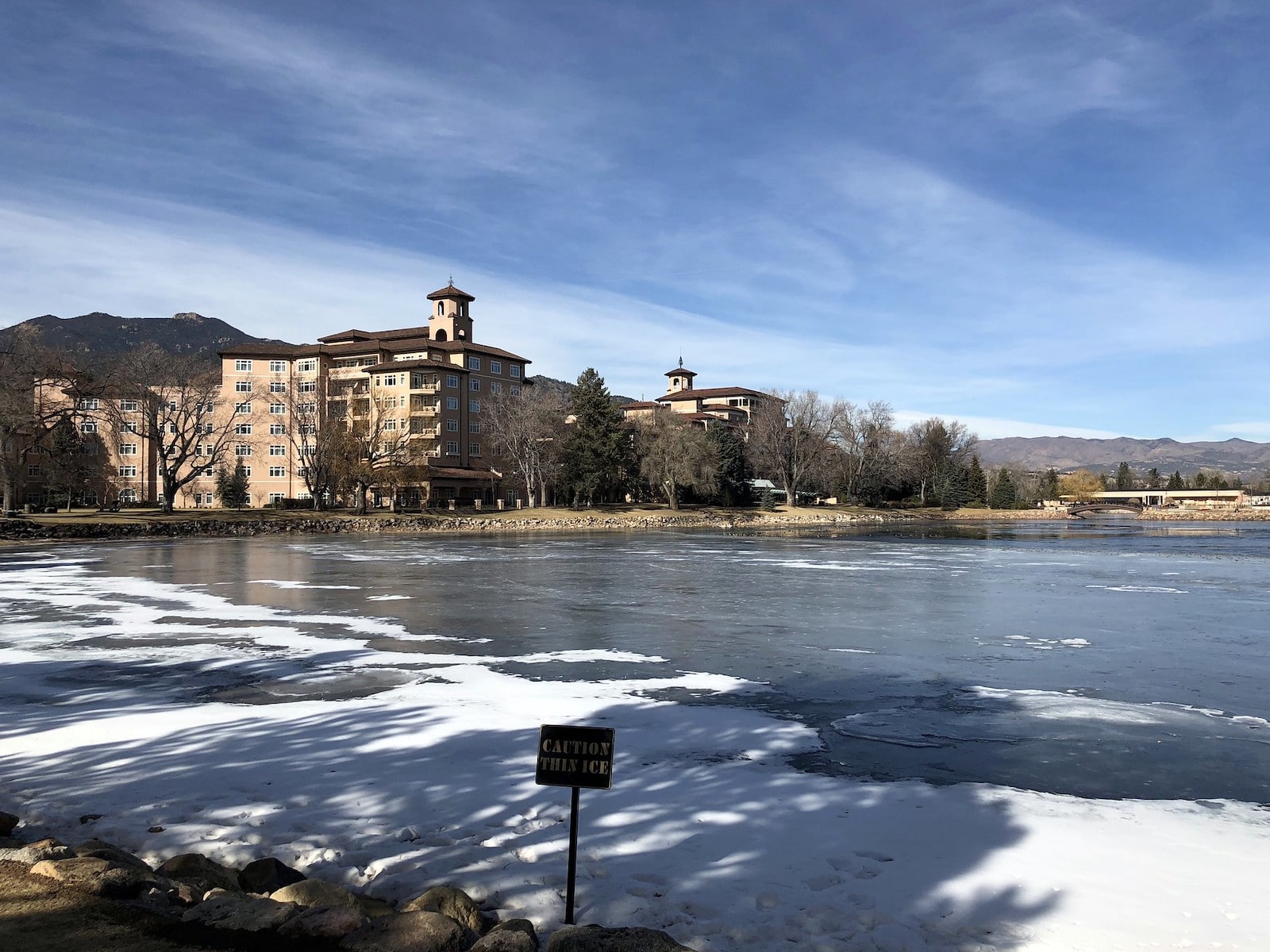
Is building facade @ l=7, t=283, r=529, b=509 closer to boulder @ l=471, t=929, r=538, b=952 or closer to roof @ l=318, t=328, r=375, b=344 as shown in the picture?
roof @ l=318, t=328, r=375, b=344

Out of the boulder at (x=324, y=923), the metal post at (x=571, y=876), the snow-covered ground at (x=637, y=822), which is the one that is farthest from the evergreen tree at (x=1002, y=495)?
the boulder at (x=324, y=923)

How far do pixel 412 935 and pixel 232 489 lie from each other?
294ft

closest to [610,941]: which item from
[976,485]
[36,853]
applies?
[36,853]

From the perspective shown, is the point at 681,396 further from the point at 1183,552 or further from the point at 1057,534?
the point at 1183,552

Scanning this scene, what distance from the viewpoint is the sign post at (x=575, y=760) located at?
5.25 m

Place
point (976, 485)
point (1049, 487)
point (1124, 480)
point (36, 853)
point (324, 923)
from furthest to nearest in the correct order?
point (1124, 480)
point (1049, 487)
point (976, 485)
point (36, 853)
point (324, 923)

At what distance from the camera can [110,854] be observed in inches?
228

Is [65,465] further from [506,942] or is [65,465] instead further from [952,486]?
[952,486]

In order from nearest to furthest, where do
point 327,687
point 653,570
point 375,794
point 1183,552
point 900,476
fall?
1. point 375,794
2. point 327,687
3. point 653,570
4. point 1183,552
5. point 900,476

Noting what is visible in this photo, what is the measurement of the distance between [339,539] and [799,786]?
171 feet

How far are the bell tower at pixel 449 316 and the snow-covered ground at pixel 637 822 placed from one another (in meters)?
93.2

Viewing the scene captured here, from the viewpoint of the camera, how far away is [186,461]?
9369 cm

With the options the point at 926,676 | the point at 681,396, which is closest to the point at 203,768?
the point at 926,676

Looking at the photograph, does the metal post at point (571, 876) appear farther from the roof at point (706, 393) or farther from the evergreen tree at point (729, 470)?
the roof at point (706, 393)
